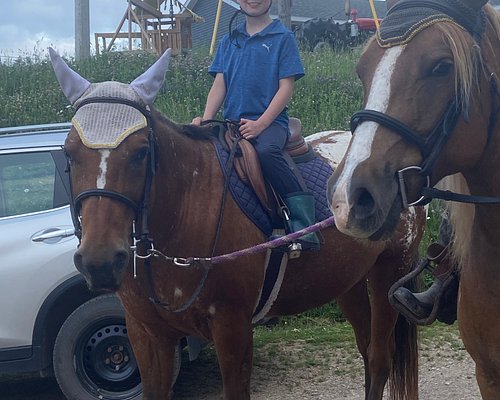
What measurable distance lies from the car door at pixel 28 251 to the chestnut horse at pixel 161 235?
136cm

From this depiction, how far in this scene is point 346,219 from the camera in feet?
7.29

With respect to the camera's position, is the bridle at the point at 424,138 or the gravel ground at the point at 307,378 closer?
the bridle at the point at 424,138

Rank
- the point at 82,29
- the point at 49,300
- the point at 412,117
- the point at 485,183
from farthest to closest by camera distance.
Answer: the point at 82,29 → the point at 49,300 → the point at 485,183 → the point at 412,117

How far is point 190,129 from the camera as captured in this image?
3902 millimetres

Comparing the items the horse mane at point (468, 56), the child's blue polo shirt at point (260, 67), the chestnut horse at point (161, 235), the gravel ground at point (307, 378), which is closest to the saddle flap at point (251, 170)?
the chestnut horse at point (161, 235)

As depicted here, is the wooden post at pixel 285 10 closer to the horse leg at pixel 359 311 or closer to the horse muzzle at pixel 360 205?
the horse leg at pixel 359 311

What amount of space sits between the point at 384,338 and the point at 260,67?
6.69 feet

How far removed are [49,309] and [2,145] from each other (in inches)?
49.6

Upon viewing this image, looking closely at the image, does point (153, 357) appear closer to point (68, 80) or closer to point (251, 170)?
point (251, 170)

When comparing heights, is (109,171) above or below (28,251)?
above

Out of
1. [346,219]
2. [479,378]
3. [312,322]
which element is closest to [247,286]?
[479,378]

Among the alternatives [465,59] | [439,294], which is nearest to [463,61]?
[465,59]

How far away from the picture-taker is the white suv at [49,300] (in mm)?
4965

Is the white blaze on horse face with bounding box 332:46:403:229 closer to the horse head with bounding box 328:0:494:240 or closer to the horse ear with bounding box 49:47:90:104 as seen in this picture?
the horse head with bounding box 328:0:494:240
